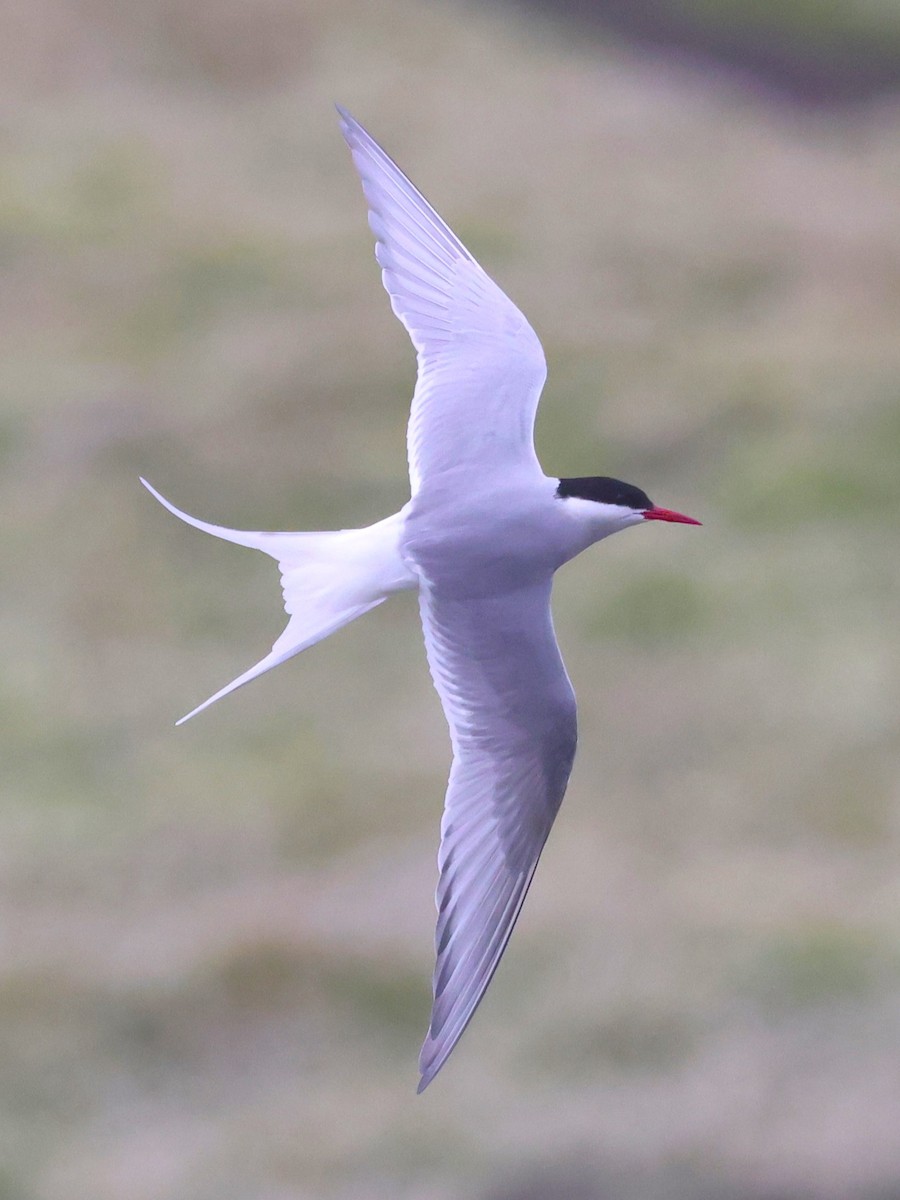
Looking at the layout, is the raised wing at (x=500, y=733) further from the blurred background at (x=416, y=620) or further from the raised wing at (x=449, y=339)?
the blurred background at (x=416, y=620)

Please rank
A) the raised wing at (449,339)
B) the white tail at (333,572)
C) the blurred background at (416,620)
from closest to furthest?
the white tail at (333,572) → the raised wing at (449,339) → the blurred background at (416,620)

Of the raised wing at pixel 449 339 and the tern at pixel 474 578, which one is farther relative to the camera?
the raised wing at pixel 449 339

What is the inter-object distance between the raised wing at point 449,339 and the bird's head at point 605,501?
180mm

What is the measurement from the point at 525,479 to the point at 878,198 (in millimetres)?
8132

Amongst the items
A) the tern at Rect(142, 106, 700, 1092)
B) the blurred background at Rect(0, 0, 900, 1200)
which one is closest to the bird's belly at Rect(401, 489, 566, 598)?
the tern at Rect(142, 106, 700, 1092)

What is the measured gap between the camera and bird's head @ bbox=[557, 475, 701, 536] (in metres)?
3.47

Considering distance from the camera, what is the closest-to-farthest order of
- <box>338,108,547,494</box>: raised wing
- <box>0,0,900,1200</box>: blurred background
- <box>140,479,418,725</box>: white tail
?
1. <box>140,479,418,725</box>: white tail
2. <box>338,108,547,494</box>: raised wing
3. <box>0,0,900,1200</box>: blurred background

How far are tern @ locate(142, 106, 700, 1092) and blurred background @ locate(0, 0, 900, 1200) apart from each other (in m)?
3.50

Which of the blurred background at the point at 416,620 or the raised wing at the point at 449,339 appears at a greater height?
the raised wing at the point at 449,339

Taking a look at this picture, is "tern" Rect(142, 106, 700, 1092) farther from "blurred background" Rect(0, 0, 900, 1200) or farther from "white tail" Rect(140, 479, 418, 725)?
"blurred background" Rect(0, 0, 900, 1200)

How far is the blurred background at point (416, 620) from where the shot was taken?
7105 mm

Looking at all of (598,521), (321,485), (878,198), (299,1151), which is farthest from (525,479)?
(878,198)

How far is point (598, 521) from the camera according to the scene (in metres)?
3.46

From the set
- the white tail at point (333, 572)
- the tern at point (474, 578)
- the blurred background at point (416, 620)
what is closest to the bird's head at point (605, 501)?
the tern at point (474, 578)
